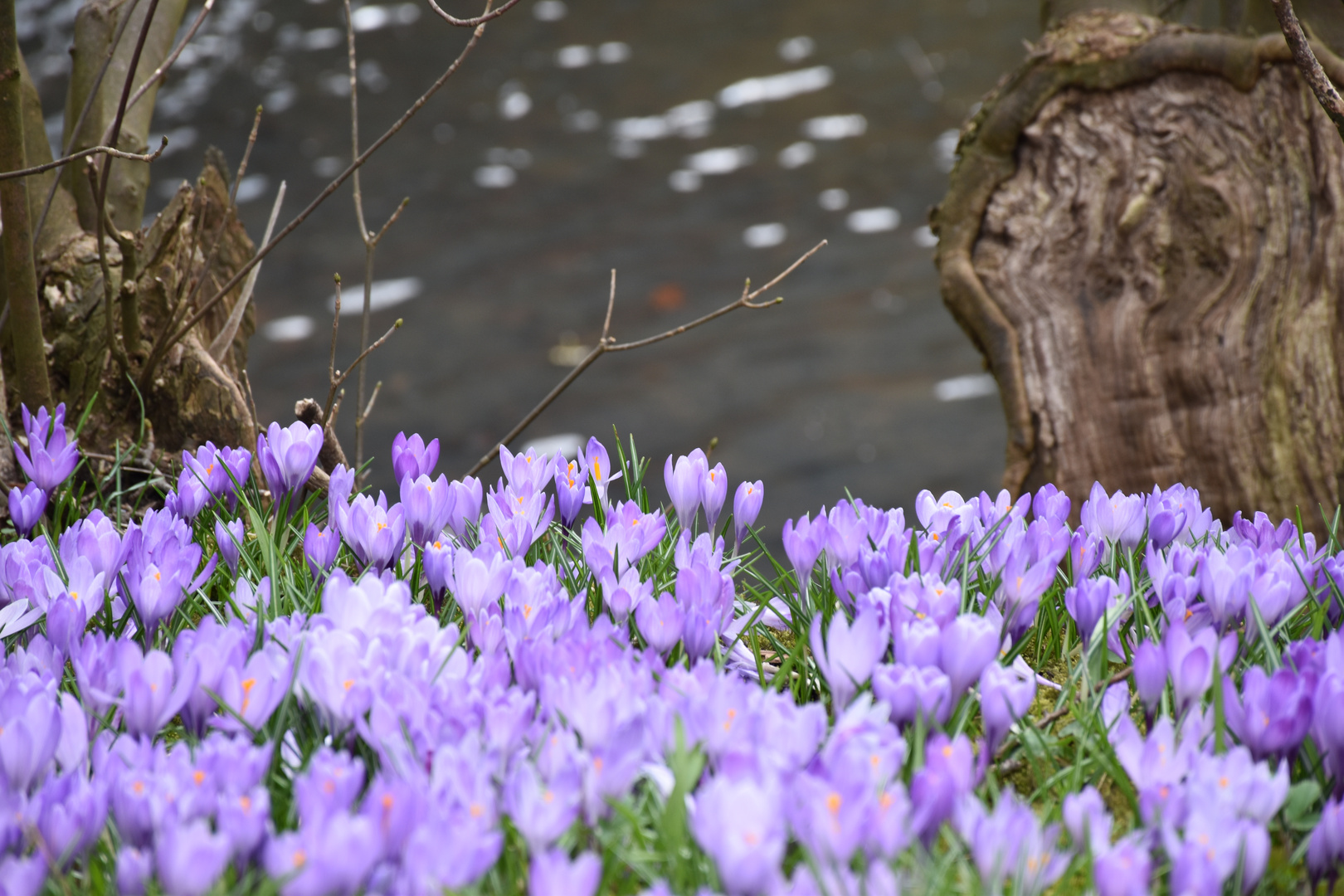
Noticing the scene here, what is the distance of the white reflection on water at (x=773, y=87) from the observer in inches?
283

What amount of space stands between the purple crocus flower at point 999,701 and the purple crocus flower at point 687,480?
1.68 feet

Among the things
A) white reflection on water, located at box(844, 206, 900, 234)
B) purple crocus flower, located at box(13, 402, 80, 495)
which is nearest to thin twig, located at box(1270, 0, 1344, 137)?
purple crocus flower, located at box(13, 402, 80, 495)

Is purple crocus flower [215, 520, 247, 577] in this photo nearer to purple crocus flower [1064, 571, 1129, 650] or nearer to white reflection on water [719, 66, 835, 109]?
purple crocus flower [1064, 571, 1129, 650]

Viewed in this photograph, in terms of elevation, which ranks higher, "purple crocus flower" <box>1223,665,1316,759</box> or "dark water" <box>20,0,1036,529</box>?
"purple crocus flower" <box>1223,665,1316,759</box>

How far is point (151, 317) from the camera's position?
2.23 m

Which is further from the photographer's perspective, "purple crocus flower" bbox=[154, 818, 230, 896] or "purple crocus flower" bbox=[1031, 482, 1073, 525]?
"purple crocus flower" bbox=[1031, 482, 1073, 525]

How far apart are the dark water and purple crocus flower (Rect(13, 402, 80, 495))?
311 cm

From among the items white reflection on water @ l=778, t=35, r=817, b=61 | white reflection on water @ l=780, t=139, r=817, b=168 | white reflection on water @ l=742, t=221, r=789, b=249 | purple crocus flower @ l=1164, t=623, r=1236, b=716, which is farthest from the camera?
white reflection on water @ l=778, t=35, r=817, b=61

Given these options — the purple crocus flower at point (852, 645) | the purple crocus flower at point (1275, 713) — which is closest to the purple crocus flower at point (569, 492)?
the purple crocus flower at point (852, 645)

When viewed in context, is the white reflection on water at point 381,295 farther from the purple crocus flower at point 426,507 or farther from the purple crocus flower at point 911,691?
the purple crocus flower at point 911,691

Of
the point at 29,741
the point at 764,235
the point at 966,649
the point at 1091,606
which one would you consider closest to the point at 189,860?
the point at 29,741

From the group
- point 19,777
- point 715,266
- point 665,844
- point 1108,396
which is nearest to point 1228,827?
point 665,844

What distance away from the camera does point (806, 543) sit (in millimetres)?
1229

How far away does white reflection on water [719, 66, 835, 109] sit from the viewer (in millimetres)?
7195
